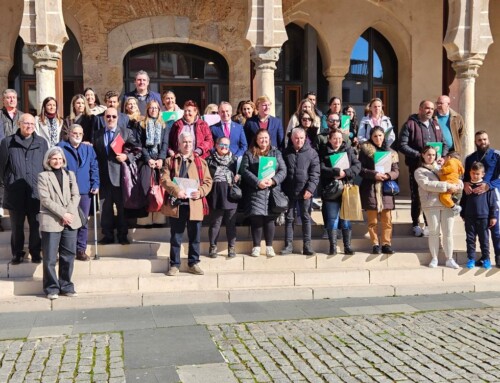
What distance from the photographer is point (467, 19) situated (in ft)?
37.0

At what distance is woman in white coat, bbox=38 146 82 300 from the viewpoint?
23.5 ft

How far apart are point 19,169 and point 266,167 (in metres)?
3.43

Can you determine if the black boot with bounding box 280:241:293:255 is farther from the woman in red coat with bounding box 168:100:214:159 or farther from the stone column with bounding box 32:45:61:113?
the stone column with bounding box 32:45:61:113

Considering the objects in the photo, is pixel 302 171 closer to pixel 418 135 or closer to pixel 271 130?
pixel 271 130

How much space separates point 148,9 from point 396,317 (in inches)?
383

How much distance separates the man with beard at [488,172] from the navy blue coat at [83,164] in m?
5.55

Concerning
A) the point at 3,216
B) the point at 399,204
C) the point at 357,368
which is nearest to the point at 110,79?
the point at 3,216

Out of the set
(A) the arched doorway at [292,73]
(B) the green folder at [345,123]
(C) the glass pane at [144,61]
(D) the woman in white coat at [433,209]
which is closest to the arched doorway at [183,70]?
(C) the glass pane at [144,61]

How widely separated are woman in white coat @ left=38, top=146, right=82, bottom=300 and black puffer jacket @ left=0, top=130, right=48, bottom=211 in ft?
2.33

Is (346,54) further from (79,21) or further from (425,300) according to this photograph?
(425,300)

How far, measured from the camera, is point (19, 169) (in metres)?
7.80

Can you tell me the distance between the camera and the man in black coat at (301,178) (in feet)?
28.0

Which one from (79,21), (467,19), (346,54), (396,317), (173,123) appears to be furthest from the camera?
(346,54)

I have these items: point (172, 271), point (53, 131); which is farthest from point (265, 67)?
point (172, 271)
